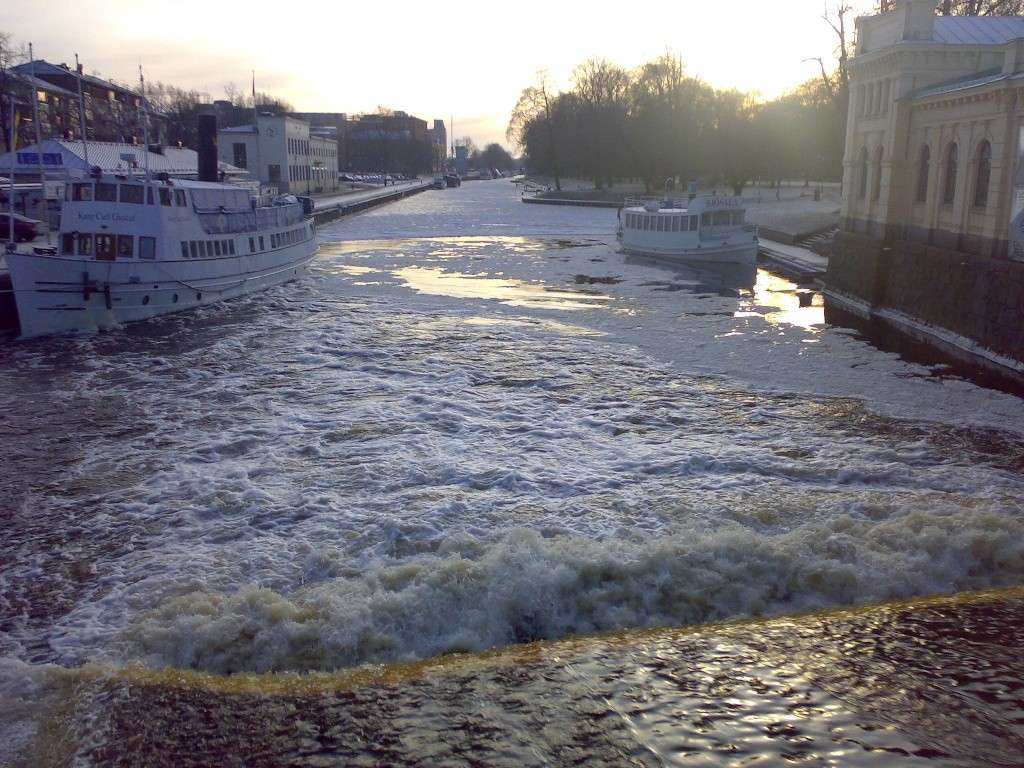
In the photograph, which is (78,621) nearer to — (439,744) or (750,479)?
(439,744)

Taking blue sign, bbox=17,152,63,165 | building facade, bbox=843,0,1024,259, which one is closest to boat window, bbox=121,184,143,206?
building facade, bbox=843,0,1024,259

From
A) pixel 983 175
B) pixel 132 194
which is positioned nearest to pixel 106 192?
pixel 132 194

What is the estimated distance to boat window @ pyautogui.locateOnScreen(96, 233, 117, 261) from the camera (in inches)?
955

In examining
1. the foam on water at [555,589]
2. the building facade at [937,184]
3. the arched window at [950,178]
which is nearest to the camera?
the foam on water at [555,589]

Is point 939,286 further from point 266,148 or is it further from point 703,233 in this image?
point 266,148

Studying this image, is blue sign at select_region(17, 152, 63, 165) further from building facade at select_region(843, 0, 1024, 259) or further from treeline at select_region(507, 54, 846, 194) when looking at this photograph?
treeline at select_region(507, 54, 846, 194)

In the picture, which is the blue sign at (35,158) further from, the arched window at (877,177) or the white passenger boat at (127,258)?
the arched window at (877,177)

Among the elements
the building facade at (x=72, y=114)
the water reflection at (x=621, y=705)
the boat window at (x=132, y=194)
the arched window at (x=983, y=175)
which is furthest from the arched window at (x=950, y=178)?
the building facade at (x=72, y=114)

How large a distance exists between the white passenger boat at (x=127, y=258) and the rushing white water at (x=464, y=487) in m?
1.33

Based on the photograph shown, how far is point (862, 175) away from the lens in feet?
95.0

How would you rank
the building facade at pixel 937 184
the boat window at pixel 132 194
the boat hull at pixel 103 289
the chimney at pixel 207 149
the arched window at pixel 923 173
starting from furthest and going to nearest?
1. the chimney at pixel 207 149
2. the boat window at pixel 132 194
3. the arched window at pixel 923 173
4. the boat hull at pixel 103 289
5. the building facade at pixel 937 184

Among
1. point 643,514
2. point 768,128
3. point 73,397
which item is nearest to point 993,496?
point 643,514

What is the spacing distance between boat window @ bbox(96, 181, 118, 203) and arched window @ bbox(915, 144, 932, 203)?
22.3 meters

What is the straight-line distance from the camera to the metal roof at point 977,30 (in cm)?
2527
